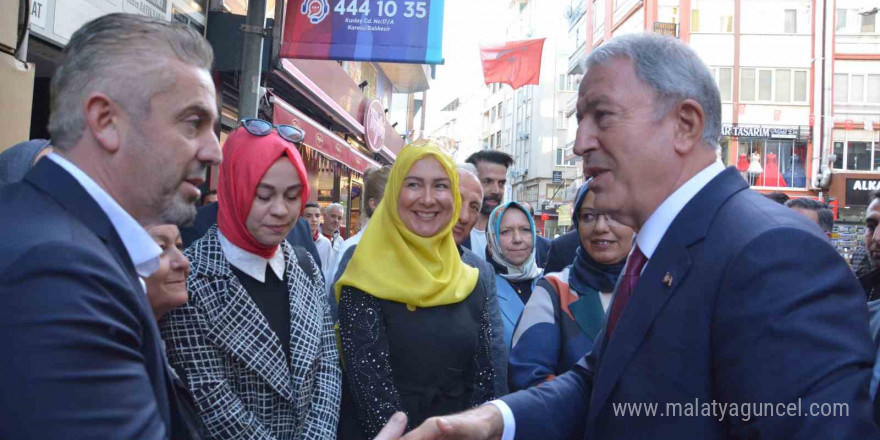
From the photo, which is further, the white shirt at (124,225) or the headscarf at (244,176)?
the headscarf at (244,176)

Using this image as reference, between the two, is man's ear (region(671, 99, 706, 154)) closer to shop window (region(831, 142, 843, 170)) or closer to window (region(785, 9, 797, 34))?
shop window (region(831, 142, 843, 170))

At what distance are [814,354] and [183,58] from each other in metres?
1.46

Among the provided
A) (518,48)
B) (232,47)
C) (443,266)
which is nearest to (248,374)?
(443,266)

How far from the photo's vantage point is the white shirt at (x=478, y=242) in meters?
5.29

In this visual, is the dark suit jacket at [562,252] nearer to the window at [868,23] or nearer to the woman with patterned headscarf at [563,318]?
the woman with patterned headscarf at [563,318]

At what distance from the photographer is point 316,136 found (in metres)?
9.55

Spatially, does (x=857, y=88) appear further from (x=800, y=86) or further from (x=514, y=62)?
(x=514, y=62)

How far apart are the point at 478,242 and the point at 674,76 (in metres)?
3.74

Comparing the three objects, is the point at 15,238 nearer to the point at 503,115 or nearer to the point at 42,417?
the point at 42,417

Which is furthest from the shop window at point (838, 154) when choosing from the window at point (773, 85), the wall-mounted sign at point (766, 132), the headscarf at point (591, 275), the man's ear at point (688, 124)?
the man's ear at point (688, 124)

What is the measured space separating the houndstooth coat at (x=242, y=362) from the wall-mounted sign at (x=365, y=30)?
16.3 feet

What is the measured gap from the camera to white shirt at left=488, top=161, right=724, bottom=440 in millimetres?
1689

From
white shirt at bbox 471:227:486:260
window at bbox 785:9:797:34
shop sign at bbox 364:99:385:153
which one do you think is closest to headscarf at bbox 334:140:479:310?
white shirt at bbox 471:227:486:260

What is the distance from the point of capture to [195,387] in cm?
233
